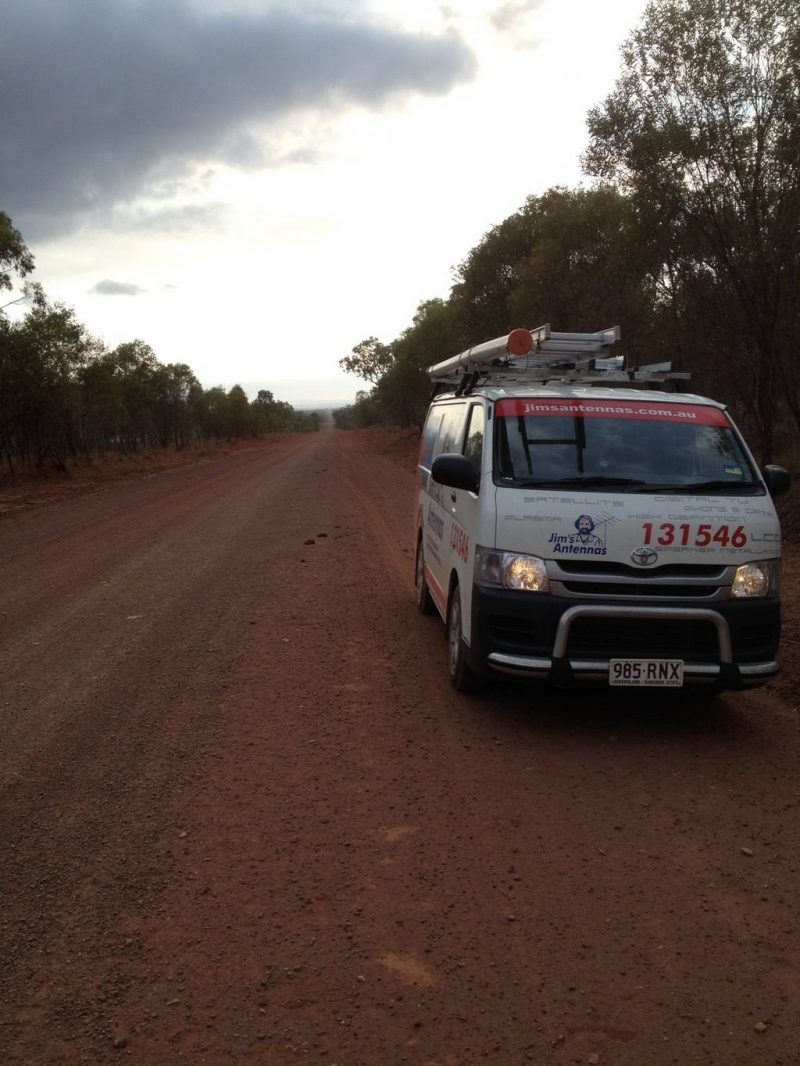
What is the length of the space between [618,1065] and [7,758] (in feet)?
12.3

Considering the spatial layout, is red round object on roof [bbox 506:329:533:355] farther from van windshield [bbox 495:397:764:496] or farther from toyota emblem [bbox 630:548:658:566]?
toyota emblem [bbox 630:548:658:566]

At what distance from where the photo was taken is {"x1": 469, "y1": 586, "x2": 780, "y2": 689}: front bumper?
4.91 m

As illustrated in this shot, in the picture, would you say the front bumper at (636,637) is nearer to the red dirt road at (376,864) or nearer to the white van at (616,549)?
the white van at (616,549)

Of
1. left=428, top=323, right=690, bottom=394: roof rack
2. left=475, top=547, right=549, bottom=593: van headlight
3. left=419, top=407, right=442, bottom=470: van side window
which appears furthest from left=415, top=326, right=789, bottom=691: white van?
left=419, top=407, right=442, bottom=470: van side window

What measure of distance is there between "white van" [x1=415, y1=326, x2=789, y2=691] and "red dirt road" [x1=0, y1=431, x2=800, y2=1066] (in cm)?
51

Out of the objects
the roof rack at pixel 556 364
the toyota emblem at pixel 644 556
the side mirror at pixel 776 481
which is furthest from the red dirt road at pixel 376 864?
the roof rack at pixel 556 364

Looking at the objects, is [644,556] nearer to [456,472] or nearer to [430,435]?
[456,472]

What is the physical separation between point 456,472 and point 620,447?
1.10 m

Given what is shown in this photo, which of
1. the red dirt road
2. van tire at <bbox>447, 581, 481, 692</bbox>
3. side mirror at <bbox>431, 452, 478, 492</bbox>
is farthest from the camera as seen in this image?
van tire at <bbox>447, 581, 481, 692</bbox>

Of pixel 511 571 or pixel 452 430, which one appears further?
pixel 452 430

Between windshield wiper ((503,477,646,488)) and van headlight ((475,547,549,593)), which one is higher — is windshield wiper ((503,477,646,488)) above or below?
above

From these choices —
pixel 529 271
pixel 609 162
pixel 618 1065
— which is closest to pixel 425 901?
pixel 618 1065

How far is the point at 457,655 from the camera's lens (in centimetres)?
586

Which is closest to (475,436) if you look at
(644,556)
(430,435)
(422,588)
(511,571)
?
(511,571)
